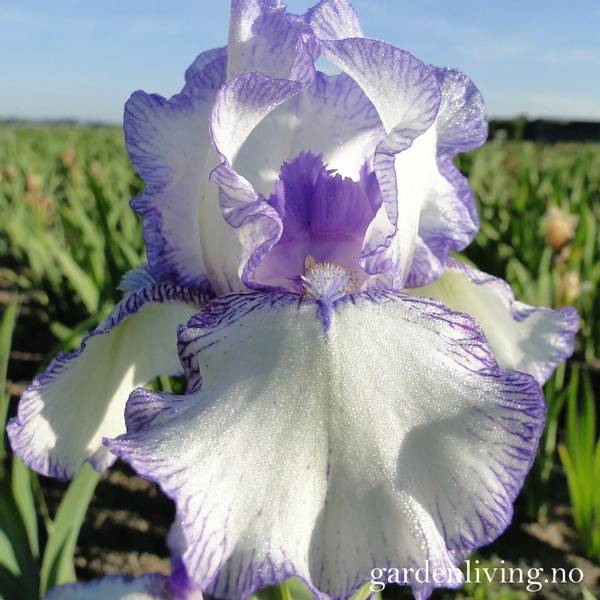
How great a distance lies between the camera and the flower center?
700 millimetres

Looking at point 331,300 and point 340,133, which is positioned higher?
point 340,133

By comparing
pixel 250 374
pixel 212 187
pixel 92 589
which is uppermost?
pixel 212 187

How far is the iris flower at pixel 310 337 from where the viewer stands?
0.58 metres

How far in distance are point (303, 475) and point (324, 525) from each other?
0.15 ft

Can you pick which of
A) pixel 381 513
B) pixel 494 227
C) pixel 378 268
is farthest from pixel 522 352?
pixel 494 227

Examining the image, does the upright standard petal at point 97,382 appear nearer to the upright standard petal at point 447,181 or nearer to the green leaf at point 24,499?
the upright standard petal at point 447,181

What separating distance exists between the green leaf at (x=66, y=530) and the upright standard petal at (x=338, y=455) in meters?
0.83

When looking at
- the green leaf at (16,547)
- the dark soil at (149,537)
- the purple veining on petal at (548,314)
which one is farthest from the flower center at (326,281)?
the dark soil at (149,537)

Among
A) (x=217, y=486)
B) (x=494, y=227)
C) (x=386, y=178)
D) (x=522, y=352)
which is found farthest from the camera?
(x=494, y=227)

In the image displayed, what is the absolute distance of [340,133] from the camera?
821 millimetres

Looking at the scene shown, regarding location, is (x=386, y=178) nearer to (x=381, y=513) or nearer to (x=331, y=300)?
(x=331, y=300)

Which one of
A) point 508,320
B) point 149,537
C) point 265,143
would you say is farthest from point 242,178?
point 149,537

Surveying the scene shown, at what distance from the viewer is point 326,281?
723mm

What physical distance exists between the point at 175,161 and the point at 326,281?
270mm
